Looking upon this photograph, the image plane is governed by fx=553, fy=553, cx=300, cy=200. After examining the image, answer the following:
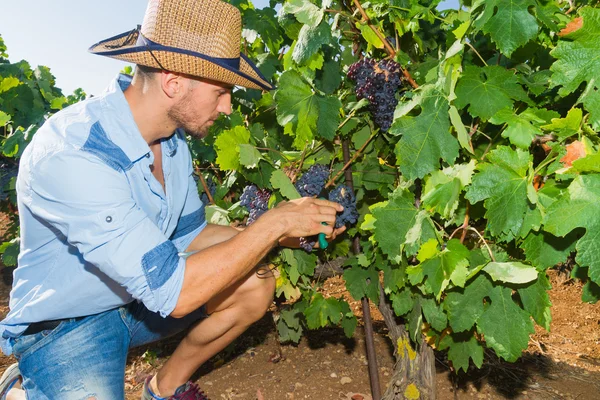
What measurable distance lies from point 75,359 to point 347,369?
1636 mm

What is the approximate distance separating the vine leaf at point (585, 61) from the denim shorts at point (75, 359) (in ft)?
6.45

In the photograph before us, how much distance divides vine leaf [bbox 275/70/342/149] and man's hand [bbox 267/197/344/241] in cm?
31

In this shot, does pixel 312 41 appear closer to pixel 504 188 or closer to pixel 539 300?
pixel 504 188

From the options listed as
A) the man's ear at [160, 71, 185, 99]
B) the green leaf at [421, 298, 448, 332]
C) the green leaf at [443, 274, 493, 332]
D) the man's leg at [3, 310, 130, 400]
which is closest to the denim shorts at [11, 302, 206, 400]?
the man's leg at [3, 310, 130, 400]

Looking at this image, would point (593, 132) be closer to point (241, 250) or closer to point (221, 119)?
point (241, 250)

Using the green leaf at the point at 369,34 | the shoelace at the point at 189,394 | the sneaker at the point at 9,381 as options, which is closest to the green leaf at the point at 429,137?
the green leaf at the point at 369,34

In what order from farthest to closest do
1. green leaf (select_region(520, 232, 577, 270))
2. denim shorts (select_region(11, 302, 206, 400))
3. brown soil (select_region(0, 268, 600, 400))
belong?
brown soil (select_region(0, 268, 600, 400)) → denim shorts (select_region(11, 302, 206, 400)) → green leaf (select_region(520, 232, 577, 270))

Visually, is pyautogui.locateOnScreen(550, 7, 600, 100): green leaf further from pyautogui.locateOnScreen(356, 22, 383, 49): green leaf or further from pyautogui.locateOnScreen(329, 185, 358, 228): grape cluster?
pyautogui.locateOnScreen(329, 185, 358, 228): grape cluster

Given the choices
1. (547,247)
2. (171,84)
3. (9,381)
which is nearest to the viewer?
(547,247)

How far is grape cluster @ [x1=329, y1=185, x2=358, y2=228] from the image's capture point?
7.45 feet

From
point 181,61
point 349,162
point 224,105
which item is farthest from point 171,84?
point 349,162

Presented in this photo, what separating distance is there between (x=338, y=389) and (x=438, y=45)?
190 cm

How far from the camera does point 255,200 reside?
2.60m

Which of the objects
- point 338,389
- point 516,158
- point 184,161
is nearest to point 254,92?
point 184,161
